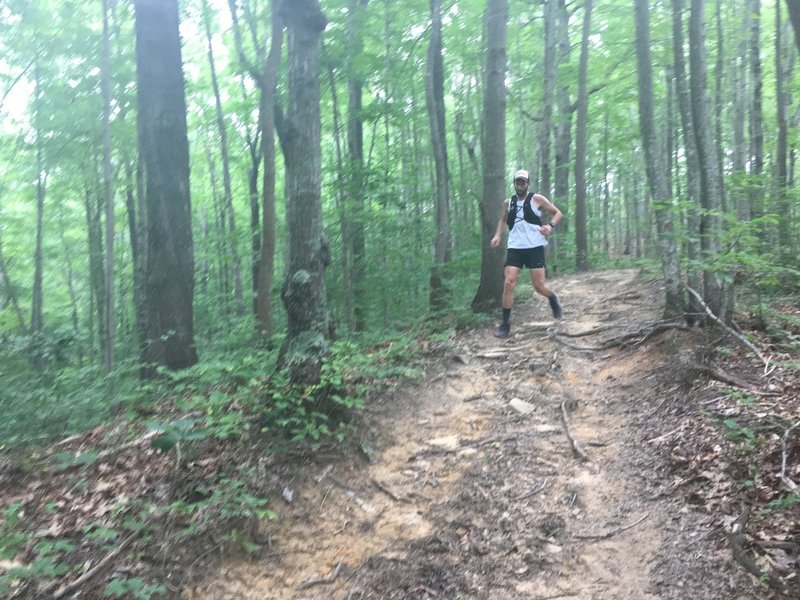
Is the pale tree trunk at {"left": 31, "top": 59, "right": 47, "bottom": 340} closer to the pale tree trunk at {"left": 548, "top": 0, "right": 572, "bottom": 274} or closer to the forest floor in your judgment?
the forest floor

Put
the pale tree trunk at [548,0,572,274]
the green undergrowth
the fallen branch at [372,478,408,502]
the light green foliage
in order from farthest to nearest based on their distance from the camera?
the pale tree trunk at [548,0,572,274], the fallen branch at [372,478,408,502], the green undergrowth, the light green foliage

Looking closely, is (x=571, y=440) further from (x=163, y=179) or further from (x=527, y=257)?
(x=163, y=179)

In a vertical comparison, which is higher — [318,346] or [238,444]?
[318,346]

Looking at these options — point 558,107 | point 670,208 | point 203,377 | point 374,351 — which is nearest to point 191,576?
point 203,377

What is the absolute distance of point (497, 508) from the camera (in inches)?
144

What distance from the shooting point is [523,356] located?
6.33m

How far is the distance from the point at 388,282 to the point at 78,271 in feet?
72.2

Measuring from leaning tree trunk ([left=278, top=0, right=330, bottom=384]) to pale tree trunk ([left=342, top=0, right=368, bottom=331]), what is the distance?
518 cm

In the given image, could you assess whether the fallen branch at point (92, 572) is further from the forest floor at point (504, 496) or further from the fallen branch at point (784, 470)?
the fallen branch at point (784, 470)

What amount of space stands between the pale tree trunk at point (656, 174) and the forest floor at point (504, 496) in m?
0.62

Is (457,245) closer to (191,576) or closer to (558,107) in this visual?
(558,107)

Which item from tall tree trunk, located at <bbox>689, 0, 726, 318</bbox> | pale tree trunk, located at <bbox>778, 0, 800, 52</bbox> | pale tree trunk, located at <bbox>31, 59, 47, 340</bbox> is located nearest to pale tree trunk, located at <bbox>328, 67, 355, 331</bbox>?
tall tree trunk, located at <bbox>689, 0, 726, 318</bbox>

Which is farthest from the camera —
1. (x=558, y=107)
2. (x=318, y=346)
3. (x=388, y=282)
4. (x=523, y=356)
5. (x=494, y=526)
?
(x=558, y=107)

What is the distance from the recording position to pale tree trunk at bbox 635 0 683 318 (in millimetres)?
5949
